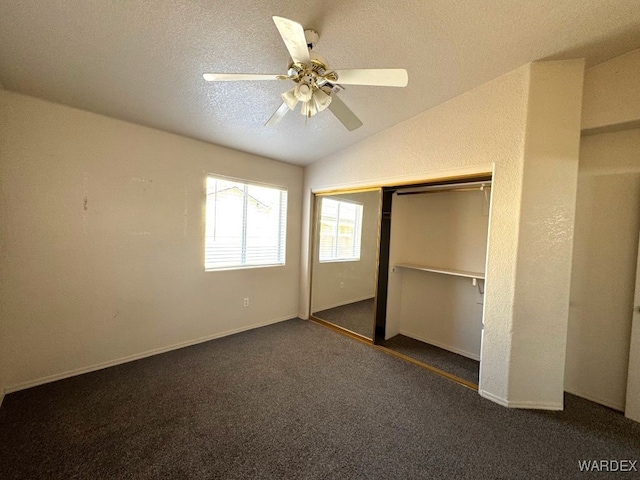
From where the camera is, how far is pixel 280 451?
1.58 m

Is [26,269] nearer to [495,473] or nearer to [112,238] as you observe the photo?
[112,238]

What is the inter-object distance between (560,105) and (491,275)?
A: 1.44m

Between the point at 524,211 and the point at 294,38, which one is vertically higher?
the point at 294,38

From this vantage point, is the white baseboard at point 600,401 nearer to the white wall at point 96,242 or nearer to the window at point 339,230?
the window at point 339,230

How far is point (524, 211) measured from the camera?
6.58ft

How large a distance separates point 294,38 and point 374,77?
1.54ft

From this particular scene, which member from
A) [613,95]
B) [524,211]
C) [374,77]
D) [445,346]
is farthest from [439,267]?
[374,77]

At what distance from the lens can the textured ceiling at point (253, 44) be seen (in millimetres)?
1386

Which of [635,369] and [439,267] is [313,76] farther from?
[635,369]

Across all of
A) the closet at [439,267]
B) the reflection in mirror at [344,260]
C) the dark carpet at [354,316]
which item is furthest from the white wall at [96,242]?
the closet at [439,267]

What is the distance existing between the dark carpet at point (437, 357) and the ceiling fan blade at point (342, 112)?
8.48 ft

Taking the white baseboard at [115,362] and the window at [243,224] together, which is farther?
the window at [243,224]

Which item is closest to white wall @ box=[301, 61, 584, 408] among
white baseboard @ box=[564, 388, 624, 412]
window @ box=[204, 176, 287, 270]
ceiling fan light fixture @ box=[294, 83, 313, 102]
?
white baseboard @ box=[564, 388, 624, 412]

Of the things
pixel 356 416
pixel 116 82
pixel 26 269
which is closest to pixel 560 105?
pixel 356 416
